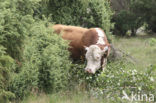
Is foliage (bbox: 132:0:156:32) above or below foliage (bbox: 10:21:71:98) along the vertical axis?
below

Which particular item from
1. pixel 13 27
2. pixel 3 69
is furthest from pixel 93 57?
pixel 3 69

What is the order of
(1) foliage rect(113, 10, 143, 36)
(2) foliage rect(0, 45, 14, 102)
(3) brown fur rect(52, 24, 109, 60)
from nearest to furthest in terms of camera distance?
(2) foliage rect(0, 45, 14, 102), (3) brown fur rect(52, 24, 109, 60), (1) foliage rect(113, 10, 143, 36)

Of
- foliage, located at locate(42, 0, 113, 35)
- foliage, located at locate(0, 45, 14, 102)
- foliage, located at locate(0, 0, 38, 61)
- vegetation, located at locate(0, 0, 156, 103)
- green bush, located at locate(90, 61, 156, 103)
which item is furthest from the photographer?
foliage, located at locate(42, 0, 113, 35)

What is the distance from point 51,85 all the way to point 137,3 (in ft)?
57.6

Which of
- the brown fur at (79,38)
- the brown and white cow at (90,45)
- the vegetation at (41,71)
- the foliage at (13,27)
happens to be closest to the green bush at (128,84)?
the vegetation at (41,71)

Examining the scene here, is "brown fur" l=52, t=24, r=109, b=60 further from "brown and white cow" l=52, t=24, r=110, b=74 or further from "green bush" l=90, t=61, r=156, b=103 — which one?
"green bush" l=90, t=61, r=156, b=103

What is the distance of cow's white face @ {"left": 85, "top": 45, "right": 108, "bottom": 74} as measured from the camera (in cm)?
918

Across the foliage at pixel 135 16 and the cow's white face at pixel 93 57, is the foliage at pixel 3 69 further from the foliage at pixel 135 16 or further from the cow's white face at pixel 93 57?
the foliage at pixel 135 16

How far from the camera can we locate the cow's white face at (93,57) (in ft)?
30.1

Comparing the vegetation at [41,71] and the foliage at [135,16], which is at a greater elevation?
the vegetation at [41,71]

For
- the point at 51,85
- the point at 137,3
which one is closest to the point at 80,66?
the point at 51,85

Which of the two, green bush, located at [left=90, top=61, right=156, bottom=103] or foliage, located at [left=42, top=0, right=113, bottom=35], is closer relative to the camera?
green bush, located at [left=90, top=61, right=156, bottom=103]

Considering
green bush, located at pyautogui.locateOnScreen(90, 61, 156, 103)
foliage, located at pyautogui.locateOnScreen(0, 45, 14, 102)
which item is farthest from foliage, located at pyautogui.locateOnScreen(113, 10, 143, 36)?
foliage, located at pyautogui.locateOnScreen(0, 45, 14, 102)

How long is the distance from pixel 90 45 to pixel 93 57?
755 mm
